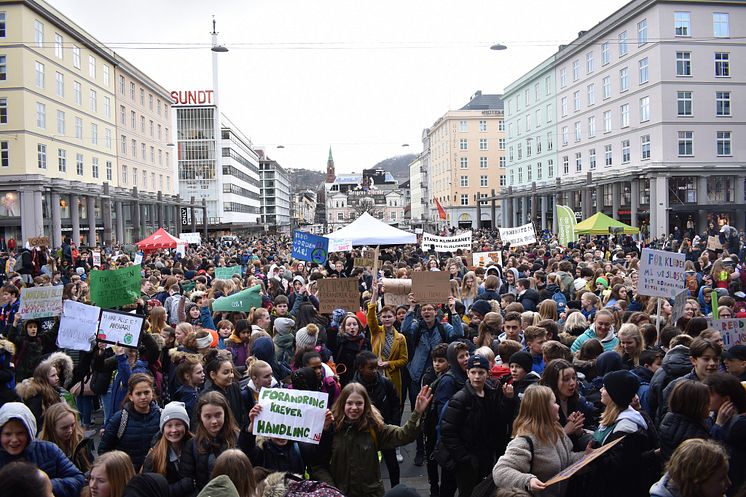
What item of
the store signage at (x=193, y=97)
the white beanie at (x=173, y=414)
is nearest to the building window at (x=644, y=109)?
the white beanie at (x=173, y=414)

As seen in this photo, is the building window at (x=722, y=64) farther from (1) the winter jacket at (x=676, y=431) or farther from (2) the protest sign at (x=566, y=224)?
(1) the winter jacket at (x=676, y=431)

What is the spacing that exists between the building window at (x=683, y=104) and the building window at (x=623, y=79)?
433 centimetres

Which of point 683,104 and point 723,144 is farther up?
point 683,104

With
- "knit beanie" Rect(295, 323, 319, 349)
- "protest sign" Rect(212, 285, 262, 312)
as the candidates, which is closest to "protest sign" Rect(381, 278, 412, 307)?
"protest sign" Rect(212, 285, 262, 312)

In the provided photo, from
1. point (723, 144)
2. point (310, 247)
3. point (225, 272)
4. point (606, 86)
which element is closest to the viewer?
point (225, 272)

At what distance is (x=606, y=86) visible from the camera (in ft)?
157

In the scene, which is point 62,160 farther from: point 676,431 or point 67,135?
point 676,431

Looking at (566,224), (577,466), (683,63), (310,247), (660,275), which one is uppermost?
(683,63)

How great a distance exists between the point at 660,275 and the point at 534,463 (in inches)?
238

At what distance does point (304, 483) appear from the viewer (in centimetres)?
392

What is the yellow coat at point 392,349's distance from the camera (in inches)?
321

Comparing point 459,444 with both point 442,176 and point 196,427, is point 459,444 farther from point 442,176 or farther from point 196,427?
point 442,176

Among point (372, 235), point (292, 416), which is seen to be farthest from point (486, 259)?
point (292, 416)

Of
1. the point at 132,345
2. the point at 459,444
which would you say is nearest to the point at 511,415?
the point at 459,444
